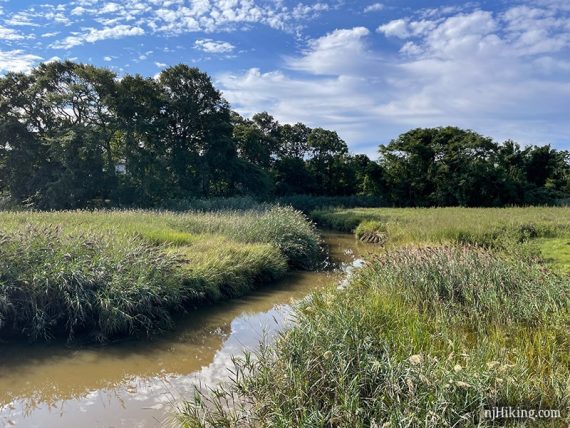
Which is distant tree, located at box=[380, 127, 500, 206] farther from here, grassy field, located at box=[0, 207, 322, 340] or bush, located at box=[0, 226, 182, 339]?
bush, located at box=[0, 226, 182, 339]

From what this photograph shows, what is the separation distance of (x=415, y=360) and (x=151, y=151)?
24.7m

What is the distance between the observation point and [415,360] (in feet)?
11.1

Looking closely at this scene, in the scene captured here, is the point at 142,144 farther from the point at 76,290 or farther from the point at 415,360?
the point at 415,360

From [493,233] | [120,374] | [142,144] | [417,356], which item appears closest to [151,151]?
[142,144]

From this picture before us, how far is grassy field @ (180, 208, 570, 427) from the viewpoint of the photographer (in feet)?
10.9

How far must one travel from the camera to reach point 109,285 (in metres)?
6.69

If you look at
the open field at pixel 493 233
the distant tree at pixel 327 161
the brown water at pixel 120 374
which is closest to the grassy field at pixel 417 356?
the brown water at pixel 120 374

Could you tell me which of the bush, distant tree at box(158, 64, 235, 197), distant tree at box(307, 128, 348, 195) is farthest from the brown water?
distant tree at box(307, 128, 348, 195)

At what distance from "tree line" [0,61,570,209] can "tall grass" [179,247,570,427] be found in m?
21.6

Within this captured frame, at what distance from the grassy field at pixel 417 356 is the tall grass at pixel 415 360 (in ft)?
0.04

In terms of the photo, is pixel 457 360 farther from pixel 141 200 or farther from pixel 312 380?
pixel 141 200

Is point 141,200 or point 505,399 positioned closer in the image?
point 505,399

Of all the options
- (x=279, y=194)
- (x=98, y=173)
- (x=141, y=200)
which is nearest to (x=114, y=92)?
(x=98, y=173)

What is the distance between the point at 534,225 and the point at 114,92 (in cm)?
2247
